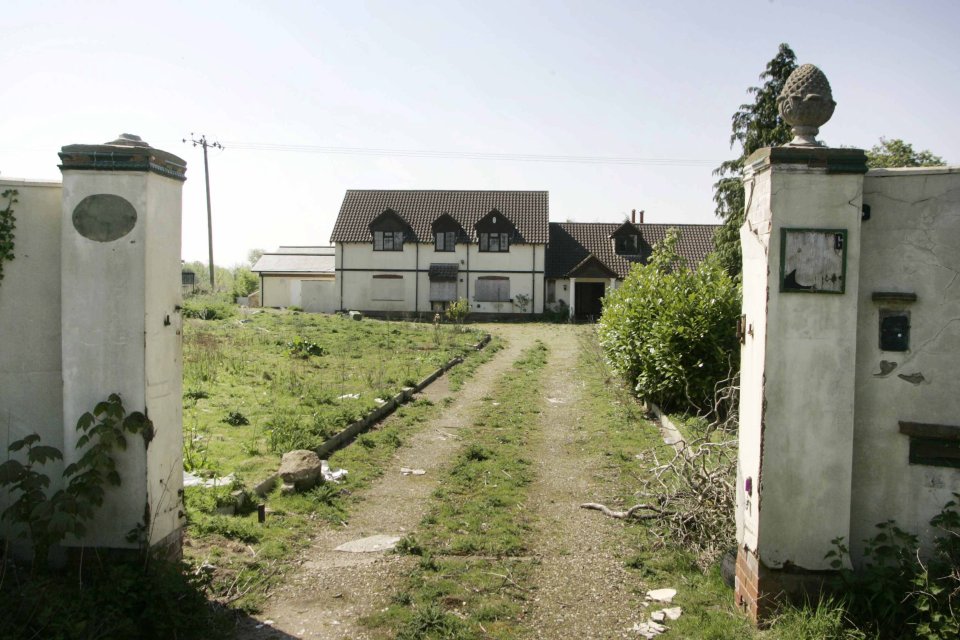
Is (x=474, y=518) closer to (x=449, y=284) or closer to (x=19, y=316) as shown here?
(x=19, y=316)

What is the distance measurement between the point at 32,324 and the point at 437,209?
1362 inches

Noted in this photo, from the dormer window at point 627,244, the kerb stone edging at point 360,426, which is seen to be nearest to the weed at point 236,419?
the kerb stone edging at point 360,426

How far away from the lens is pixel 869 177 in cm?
435

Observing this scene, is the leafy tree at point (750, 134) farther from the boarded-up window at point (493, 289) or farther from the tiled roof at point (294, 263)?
the tiled roof at point (294, 263)

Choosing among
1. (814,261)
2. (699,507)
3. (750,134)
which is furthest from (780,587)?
(750,134)

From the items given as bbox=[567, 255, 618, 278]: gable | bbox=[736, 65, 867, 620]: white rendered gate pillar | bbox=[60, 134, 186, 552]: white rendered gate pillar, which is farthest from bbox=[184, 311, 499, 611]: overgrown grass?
bbox=[567, 255, 618, 278]: gable

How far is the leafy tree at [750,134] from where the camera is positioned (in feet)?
80.9

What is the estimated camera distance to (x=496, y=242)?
37.2 m

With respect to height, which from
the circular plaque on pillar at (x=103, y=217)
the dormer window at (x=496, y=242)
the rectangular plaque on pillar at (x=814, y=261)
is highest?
the dormer window at (x=496, y=242)

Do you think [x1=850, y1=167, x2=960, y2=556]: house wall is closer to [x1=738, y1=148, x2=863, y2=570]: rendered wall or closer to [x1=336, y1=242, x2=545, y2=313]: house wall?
[x1=738, y1=148, x2=863, y2=570]: rendered wall

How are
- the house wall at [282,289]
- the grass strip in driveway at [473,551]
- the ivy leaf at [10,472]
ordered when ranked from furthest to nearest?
the house wall at [282,289], the grass strip in driveway at [473,551], the ivy leaf at [10,472]

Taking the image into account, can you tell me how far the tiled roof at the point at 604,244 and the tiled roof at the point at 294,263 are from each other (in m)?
13.3

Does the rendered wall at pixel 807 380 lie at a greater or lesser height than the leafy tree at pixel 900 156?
lesser

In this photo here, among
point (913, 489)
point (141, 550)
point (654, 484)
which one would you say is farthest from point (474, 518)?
point (913, 489)
